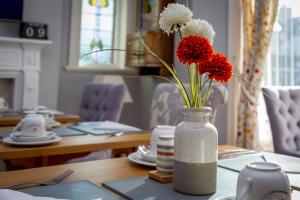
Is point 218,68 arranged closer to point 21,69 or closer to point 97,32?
point 21,69

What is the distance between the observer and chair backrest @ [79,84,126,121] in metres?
2.23

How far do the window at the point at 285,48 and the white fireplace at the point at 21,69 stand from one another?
2333mm

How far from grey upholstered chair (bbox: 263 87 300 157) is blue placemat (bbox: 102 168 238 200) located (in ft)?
3.68

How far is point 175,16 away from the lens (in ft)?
2.54

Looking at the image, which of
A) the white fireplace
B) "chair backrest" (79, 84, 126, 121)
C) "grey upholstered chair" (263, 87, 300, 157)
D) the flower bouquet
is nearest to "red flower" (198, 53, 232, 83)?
the flower bouquet

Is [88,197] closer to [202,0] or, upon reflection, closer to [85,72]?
[202,0]

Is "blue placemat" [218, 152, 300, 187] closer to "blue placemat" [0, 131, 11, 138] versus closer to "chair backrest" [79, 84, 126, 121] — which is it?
"blue placemat" [0, 131, 11, 138]

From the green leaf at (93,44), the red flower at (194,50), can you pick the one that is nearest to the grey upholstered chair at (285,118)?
the red flower at (194,50)

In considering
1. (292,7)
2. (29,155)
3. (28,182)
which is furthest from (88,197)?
(292,7)

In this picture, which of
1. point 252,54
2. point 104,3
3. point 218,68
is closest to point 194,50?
point 218,68

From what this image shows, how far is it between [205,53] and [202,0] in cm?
321

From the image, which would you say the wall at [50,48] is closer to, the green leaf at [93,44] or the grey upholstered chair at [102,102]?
the green leaf at [93,44]

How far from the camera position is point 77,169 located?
953mm

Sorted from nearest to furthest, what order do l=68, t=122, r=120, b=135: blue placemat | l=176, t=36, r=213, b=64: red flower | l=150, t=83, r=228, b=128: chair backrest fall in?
l=176, t=36, r=213, b=64: red flower
l=68, t=122, r=120, b=135: blue placemat
l=150, t=83, r=228, b=128: chair backrest
